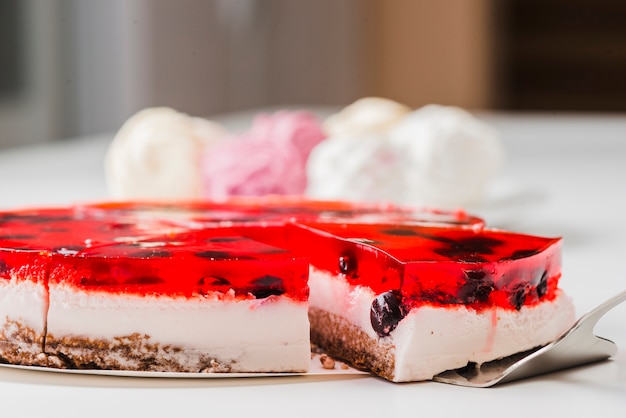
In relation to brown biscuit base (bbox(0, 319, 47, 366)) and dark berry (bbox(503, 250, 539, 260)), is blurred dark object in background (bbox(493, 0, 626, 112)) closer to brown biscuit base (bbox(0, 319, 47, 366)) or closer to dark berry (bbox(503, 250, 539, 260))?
dark berry (bbox(503, 250, 539, 260))

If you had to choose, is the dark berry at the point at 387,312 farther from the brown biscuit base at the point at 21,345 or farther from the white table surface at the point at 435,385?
the brown biscuit base at the point at 21,345

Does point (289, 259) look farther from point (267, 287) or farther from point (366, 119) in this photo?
point (366, 119)

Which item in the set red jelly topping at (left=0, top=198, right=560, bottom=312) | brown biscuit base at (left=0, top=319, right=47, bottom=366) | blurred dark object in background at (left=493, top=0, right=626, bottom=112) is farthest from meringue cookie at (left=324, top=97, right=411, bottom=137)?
blurred dark object in background at (left=493, top=0, right=626, bottom=112)

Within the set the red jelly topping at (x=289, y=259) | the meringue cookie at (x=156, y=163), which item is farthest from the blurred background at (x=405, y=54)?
the red jelly topping at (x=289, y=259)

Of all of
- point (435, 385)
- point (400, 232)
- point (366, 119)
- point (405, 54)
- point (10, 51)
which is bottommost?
point (435, 385)

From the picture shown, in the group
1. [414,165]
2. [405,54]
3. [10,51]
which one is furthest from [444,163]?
[405,54]

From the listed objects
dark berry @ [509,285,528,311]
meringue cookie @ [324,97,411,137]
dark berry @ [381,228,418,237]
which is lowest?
dark berry @ [509,285,528,311]

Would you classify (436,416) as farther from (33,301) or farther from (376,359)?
(33,301)
